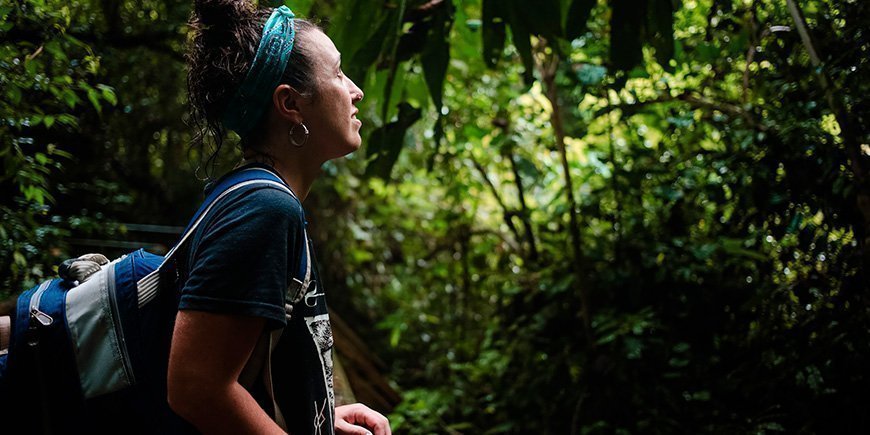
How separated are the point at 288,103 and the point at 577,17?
1160 mm

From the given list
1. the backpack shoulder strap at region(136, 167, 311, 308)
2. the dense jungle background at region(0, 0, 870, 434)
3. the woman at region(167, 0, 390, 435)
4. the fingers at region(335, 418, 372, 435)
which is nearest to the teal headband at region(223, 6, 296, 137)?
the woman at region(167, 0, 390, 435)

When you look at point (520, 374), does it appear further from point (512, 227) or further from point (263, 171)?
point (263, 171)

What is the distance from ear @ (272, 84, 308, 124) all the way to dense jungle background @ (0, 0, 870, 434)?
0.33m

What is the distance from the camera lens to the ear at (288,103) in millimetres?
1033

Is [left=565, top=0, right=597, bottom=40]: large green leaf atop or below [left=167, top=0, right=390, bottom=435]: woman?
atop

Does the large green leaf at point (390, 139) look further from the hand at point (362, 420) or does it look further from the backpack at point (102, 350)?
the backpack at point (102, 350)

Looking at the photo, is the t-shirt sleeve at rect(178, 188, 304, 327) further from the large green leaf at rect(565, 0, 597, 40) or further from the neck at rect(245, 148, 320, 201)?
the large green leaf at rect(565, 0, 597, 40)

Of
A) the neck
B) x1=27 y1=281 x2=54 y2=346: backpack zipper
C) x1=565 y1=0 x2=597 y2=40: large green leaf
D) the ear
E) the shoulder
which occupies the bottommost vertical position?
x1=27 y1=281 x2=54 y2=346: backpack zipper

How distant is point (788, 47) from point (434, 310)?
94.6 inches

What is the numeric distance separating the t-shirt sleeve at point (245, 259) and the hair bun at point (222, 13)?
33cm

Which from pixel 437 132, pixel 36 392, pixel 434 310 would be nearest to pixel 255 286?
pixel 36 392

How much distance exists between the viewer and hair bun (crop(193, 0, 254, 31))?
3.43 feet

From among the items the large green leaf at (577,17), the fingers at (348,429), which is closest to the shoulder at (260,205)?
the fingers at (348,429)

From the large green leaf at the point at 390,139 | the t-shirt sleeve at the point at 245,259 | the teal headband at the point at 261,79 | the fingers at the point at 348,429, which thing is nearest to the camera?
the t-shirt sleeve at the point at 245,259
